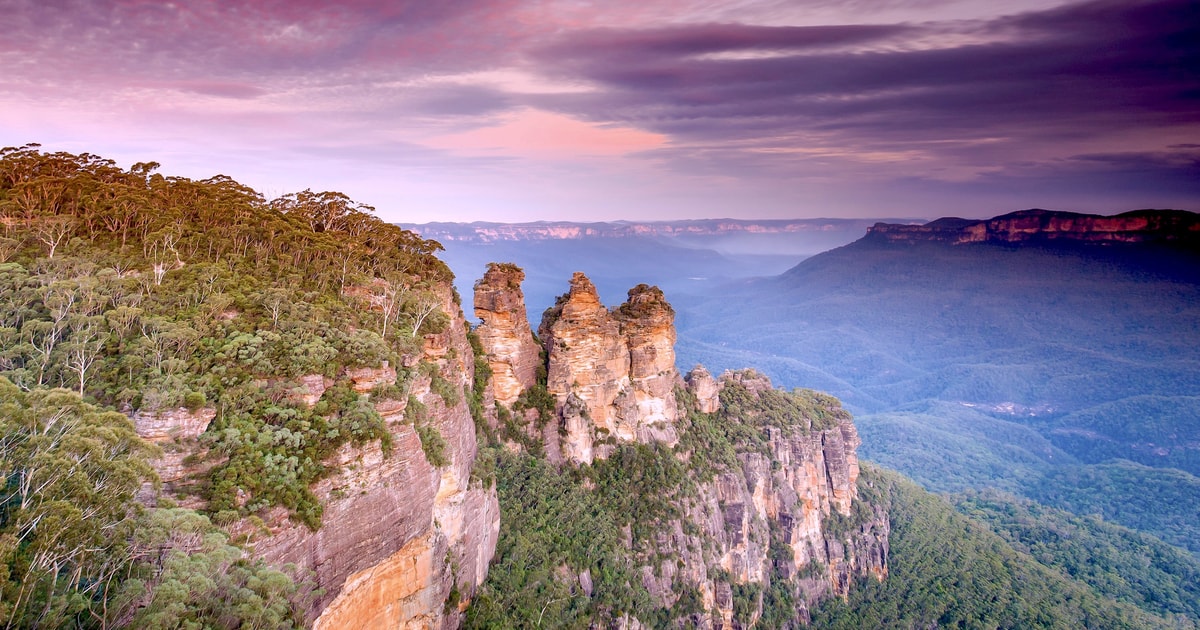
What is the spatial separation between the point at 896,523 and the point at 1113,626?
19.0m

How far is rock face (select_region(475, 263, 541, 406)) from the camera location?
39625 mm

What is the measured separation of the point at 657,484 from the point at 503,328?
16481 mm

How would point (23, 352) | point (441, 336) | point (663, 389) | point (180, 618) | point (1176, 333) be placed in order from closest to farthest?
point (180, 618)
point (23, 352)
point (441, 336)
point (663, 389)
point (1176, 333)

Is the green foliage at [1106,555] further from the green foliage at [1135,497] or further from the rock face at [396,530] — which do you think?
the rock face at [396,530]

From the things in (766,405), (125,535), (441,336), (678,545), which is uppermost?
(441,336)

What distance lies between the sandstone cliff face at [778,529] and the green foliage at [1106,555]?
27747mm

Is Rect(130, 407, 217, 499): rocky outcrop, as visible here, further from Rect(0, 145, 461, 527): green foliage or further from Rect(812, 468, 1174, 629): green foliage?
Rect(812, 468, 1174, 629): green foliage

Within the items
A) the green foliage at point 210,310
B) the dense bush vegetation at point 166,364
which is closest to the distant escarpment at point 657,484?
the dense bush vegetation at point 166,364

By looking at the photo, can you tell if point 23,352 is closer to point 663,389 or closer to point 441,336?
point 441,336

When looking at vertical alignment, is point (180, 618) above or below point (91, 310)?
below

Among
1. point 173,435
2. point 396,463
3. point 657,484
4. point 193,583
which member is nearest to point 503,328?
point 657,484

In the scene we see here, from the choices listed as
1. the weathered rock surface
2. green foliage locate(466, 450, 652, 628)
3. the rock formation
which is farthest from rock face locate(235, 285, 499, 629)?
the weathered rock surface

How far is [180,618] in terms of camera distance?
13320 mm

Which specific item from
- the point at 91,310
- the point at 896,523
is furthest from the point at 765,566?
the point at 91,310
